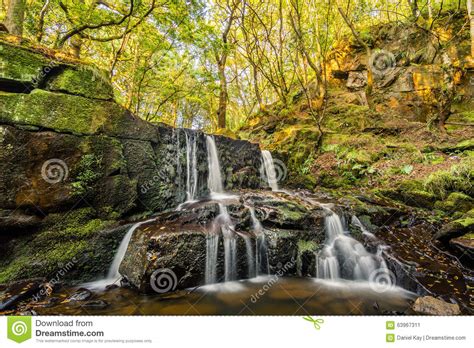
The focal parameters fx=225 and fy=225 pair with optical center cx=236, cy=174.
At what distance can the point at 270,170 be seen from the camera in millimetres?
10359

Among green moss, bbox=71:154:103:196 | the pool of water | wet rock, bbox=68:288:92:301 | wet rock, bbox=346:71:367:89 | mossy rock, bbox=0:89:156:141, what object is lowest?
the pool of water

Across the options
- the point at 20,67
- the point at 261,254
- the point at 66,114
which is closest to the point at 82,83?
the point at 66,114

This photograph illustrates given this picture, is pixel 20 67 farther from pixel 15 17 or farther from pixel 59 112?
pixel 15 17

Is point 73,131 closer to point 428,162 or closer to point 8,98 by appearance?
point 8,98

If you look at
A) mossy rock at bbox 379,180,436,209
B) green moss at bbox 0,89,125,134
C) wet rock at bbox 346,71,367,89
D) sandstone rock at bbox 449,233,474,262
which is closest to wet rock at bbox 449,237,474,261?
sandstone rock at bbox 449,233,474,262

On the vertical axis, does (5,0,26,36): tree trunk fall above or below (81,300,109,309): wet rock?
above

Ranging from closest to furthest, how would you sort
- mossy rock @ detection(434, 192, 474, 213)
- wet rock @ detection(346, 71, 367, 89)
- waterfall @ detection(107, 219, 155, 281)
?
waterfall @ detection(107, 219, 155, 281), mossy rock @ detection(434, 192, 474, 213), wet rock @ detection(346, 71, 367, 89)

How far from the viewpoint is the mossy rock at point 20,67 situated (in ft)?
13.0

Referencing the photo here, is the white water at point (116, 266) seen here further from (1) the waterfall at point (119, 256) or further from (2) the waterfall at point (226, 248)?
(2) the waterfall at point (226, 248)

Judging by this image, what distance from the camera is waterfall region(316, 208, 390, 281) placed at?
4664 millimetres

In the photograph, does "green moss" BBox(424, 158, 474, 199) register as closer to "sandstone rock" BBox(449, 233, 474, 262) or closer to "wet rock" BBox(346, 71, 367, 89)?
"sandstone rock" BBox(449, 233, 474, 262)

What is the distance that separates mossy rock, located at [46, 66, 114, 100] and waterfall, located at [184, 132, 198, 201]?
289cm

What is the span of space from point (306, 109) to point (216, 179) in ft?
29.2

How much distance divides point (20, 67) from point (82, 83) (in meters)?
0.94
